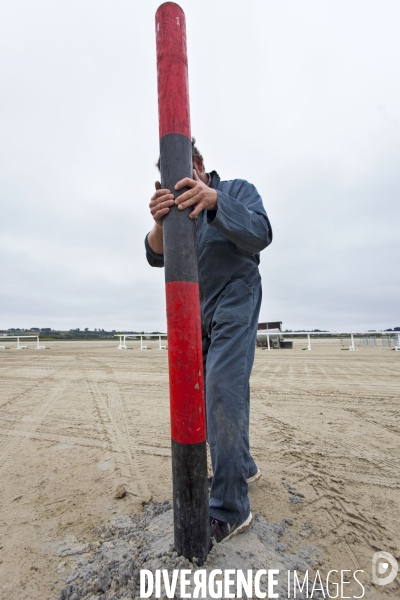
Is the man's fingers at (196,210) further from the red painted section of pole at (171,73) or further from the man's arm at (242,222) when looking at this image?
the red painted section of pole at (171,73)

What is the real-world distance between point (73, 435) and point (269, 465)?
185 centimetres

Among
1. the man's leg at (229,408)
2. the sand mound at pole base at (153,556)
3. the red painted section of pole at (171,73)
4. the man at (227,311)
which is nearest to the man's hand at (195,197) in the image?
the man at (227,311)

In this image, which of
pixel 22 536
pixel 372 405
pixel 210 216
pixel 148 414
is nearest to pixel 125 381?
pixel 148 414

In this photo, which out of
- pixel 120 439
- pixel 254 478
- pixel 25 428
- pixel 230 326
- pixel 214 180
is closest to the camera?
pixel 230 326

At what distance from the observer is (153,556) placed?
1.26 meters

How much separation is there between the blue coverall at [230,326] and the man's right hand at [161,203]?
17 centimetres

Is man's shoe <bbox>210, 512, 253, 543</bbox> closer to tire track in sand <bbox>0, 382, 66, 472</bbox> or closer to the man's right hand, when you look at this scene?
the man's right hand

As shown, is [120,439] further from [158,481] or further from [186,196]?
[186,196]

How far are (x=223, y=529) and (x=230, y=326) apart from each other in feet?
2.96

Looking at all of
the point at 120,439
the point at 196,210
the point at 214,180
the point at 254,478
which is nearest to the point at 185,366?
the point at 196,210

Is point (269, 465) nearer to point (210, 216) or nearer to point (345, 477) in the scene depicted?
point (345, 477)

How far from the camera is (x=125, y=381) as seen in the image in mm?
6062

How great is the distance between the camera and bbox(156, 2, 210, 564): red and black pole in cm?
120

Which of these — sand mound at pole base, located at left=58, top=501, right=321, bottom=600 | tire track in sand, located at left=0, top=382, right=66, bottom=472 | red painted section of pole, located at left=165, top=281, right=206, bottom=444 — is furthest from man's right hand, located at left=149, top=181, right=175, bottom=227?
tire track in sand, located at left=0, top=382, right=66, bottom=472
